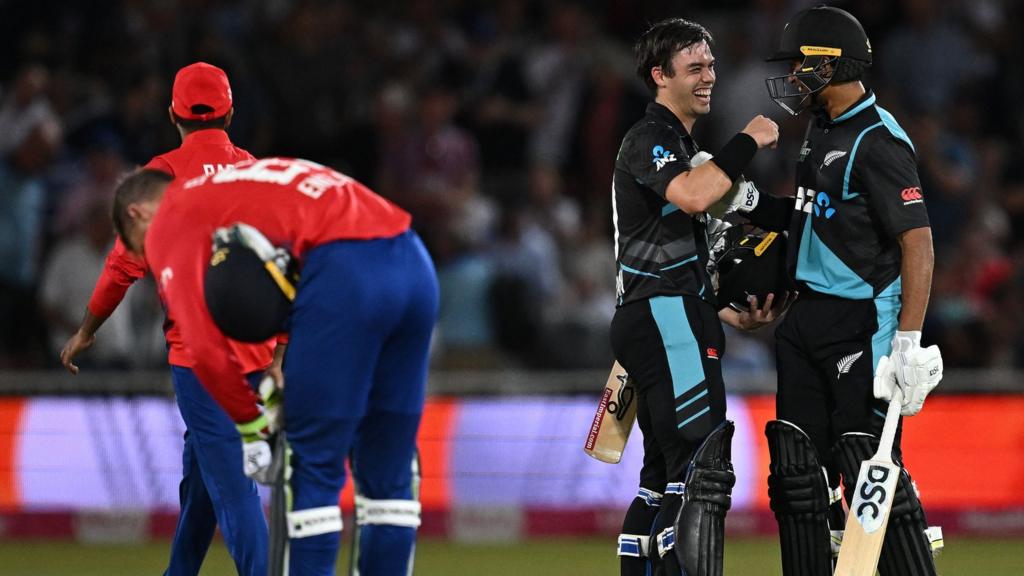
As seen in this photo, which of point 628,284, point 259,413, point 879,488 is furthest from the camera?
point 628,284

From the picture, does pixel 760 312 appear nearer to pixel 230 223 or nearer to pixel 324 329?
pixel 324 329

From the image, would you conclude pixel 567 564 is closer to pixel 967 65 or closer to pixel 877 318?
pixel 877 318

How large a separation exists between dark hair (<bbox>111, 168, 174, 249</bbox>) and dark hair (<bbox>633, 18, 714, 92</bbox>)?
2157 mm

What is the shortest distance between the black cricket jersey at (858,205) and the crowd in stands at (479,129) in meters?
6.03

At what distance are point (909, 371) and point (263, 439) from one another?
8.21 ft

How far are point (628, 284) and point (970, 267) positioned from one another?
7.53m

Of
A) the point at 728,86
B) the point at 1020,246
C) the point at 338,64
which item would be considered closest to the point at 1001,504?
the point at 1020,246

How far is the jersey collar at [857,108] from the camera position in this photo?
6477mm

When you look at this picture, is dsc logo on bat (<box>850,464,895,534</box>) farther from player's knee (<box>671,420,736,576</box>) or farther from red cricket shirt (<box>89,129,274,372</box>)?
red cricket shirt (<box>89,129,274,372</box>)

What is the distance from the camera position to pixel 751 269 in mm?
6809

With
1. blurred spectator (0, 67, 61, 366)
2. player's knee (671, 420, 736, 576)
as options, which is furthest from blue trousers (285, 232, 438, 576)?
blurred spectator (0, 67, 61, 366)

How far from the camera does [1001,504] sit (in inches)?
452

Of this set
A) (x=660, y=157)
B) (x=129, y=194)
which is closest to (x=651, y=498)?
(x=660, y=157)

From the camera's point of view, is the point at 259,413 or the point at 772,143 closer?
the point at 259,413
